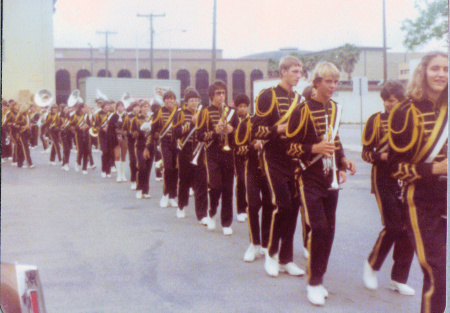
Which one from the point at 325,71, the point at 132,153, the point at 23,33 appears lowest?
the point at 132,153

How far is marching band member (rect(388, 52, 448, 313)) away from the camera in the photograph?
3250 millimetres

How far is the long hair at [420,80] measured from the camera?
3.34m

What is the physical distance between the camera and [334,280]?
17.2 feet

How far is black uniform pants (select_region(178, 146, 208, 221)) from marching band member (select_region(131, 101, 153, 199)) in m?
1.88

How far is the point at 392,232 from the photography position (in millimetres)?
4871

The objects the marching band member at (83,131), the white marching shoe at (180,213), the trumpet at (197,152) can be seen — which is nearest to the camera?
the trumpet at (197,152)

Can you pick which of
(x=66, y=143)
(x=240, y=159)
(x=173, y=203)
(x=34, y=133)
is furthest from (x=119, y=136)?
(x=34, y=133)

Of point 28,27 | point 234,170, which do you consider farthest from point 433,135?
point 234,170

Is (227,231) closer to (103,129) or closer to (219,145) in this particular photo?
(219,145)

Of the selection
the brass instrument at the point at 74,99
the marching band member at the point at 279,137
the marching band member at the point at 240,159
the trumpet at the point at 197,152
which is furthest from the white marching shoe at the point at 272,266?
the brass instrument at the point at 74,99

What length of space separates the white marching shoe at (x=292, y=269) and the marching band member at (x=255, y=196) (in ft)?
1.08


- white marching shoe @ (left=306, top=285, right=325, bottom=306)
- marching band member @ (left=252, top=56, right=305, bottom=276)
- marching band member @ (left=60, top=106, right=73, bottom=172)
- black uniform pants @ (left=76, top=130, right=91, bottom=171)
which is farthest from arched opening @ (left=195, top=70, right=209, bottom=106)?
white marching shoe @ (left=306, top=285, right=325, bottom=306)

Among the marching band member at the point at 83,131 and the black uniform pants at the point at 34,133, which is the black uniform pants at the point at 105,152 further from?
the black uniform pants at the point at 34,133

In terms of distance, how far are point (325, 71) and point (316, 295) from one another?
1616 millimetres
